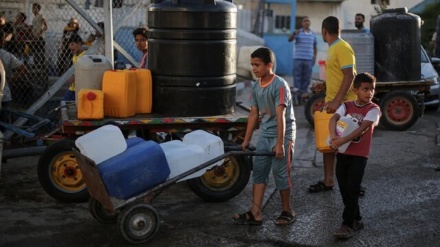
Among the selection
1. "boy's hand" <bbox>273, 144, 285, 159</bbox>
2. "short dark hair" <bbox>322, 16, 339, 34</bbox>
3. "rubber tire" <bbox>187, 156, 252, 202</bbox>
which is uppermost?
"short dark hair" <bbox>322, 16, 339, 34</bbox>

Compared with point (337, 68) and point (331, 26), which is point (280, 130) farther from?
point (331, 26)

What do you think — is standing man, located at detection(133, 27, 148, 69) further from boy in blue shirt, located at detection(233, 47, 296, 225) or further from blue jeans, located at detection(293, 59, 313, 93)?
blue jeans, located at detection(293, 59, 313, 93)

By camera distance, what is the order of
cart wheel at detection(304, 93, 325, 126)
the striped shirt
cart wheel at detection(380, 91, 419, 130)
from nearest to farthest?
cart wheel at detection(380, 91, 419, 130)
cart wheel at detection(304, 93, 325, 126)
the striped shirt

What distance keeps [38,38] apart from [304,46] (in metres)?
A: 6.90

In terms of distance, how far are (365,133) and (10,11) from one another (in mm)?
6409

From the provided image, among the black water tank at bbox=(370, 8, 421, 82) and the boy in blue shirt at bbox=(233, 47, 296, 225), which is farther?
the black water tank at bbox=(370, 8, 421, 82)

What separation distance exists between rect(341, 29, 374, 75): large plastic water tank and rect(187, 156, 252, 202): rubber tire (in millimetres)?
5241

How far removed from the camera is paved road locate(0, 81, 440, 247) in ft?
21.4

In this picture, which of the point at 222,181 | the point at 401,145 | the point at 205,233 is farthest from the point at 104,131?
the point at 401,145

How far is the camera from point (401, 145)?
1120 centimetres

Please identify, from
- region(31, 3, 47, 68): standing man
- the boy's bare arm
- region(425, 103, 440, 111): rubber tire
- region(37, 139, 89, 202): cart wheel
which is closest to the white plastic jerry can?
the boy's bare arm

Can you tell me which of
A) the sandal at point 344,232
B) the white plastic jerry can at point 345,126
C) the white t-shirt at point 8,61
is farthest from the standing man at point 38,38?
the sandal at point 344,232

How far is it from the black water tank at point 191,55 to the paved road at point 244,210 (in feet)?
3.41

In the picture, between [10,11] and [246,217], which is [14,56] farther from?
[246,217]
